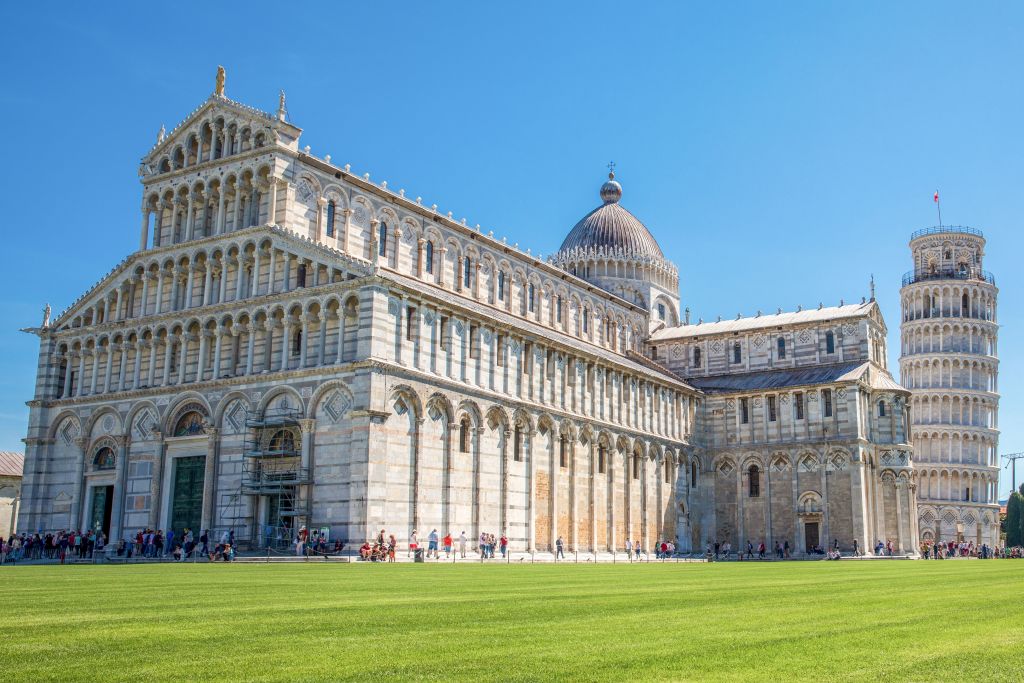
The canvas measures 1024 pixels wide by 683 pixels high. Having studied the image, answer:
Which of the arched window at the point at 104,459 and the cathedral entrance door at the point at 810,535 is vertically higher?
the arched window at the point at 104,459

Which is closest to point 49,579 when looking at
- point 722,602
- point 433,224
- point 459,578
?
point 459,578

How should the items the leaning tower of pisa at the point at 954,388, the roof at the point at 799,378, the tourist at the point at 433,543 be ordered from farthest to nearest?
the leaning tower of pisa at the point at 954,388
the roof at the point at 799,378
the tourist at the point at 433,543

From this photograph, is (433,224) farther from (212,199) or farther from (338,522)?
(338,522)

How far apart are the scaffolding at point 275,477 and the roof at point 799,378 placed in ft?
112

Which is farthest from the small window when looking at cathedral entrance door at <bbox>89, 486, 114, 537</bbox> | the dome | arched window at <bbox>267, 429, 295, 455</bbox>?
the dome

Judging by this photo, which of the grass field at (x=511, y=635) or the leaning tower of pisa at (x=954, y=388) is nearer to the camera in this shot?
the grass field at (x=511, y=635)

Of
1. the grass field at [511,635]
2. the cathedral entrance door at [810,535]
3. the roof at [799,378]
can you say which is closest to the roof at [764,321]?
the roof at [799,378]

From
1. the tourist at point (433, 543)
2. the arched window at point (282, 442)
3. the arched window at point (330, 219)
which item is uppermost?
the arched window at point (330, 219)

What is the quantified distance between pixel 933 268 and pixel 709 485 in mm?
45175

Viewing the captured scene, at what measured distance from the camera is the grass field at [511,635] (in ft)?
25.2

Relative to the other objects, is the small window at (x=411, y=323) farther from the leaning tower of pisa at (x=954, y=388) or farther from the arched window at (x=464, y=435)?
the leaning tower of pisa at (x=954, y=388)

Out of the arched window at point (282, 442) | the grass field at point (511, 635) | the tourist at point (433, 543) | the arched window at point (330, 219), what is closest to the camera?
the grass field at point (511, 635)

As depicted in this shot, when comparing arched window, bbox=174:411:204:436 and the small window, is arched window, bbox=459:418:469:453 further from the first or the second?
A: arched window, bbox=174:411:204:436

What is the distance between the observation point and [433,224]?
5150cm
